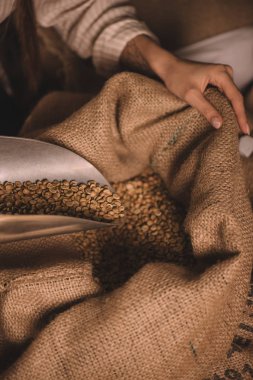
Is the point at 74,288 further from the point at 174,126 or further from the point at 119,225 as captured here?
the point at 174,126

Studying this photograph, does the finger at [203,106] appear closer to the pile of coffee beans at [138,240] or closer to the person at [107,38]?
the person at [107,38]

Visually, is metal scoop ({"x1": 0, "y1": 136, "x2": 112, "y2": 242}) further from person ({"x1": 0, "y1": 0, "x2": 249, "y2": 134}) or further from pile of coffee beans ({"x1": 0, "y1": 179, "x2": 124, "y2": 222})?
person ({"x1": 0, "y1": 0, "x2": 249, "y2": 134})

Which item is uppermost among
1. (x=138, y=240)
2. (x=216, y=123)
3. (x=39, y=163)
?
(x=216, y=123)

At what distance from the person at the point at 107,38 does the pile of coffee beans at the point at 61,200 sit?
29 cm

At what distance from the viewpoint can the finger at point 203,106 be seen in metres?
0.91

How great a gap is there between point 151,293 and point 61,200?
0.35 m

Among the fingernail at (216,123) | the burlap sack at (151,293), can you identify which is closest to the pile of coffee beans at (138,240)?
the burlap sack at (151,293)

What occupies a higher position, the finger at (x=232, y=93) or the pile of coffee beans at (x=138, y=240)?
the finger at (x=232, y=93)

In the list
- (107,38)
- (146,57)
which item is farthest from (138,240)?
(107,38)

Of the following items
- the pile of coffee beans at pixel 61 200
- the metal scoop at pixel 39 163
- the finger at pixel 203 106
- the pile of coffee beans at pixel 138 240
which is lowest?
the pile of coffee beans at pixel 138 240

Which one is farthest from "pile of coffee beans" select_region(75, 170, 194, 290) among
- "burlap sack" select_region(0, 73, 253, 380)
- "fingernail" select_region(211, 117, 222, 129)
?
"fingernail" select_region(211, 117, 222, 129)

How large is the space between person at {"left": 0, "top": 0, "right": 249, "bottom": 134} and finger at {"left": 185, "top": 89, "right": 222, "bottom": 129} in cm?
1

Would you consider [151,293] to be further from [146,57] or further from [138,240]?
[146,57]

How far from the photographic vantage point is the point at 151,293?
0.74 metres
